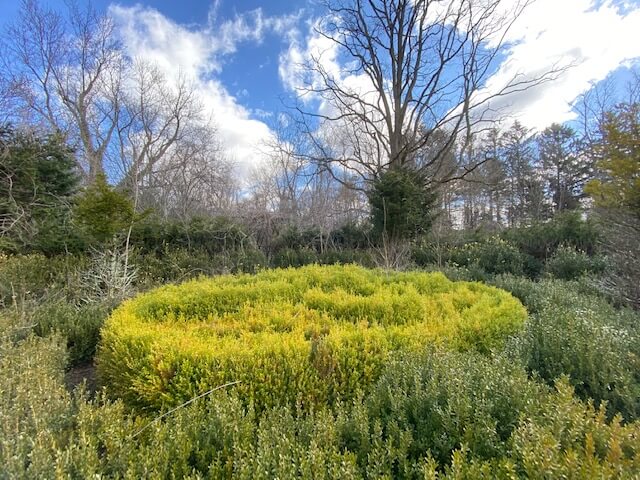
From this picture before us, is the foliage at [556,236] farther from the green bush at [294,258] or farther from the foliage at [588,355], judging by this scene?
the foliage at [588,355]

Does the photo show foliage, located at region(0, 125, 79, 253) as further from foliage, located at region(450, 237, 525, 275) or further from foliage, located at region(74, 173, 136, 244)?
foliage, located at region(450, 237, 525, 275)

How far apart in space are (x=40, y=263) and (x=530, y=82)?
16434 millimetres

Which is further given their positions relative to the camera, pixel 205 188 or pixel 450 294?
pixel 205 188

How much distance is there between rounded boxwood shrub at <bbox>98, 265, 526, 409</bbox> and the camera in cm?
227

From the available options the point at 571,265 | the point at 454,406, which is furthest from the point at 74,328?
the point at 571,265

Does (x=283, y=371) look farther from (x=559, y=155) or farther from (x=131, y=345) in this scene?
(x=559, y=155)

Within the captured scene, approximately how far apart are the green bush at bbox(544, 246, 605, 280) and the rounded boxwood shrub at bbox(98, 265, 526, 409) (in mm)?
4490

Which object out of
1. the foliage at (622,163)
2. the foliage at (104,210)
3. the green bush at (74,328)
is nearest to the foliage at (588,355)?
the foliage at (622,163)

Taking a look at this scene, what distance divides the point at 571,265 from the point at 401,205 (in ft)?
15.2

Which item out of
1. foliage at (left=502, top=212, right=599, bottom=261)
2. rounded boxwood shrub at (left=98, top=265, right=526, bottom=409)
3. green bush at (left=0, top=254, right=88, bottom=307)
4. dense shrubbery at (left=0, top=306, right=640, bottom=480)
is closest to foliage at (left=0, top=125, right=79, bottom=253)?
green bush at (left=0, top=254, right=88, bottom=307)

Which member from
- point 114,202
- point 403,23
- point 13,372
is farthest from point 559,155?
point 13,372

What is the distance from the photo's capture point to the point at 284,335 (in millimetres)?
2730

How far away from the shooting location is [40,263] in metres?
6.96

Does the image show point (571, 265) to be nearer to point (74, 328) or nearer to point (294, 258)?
point (294, 258)
